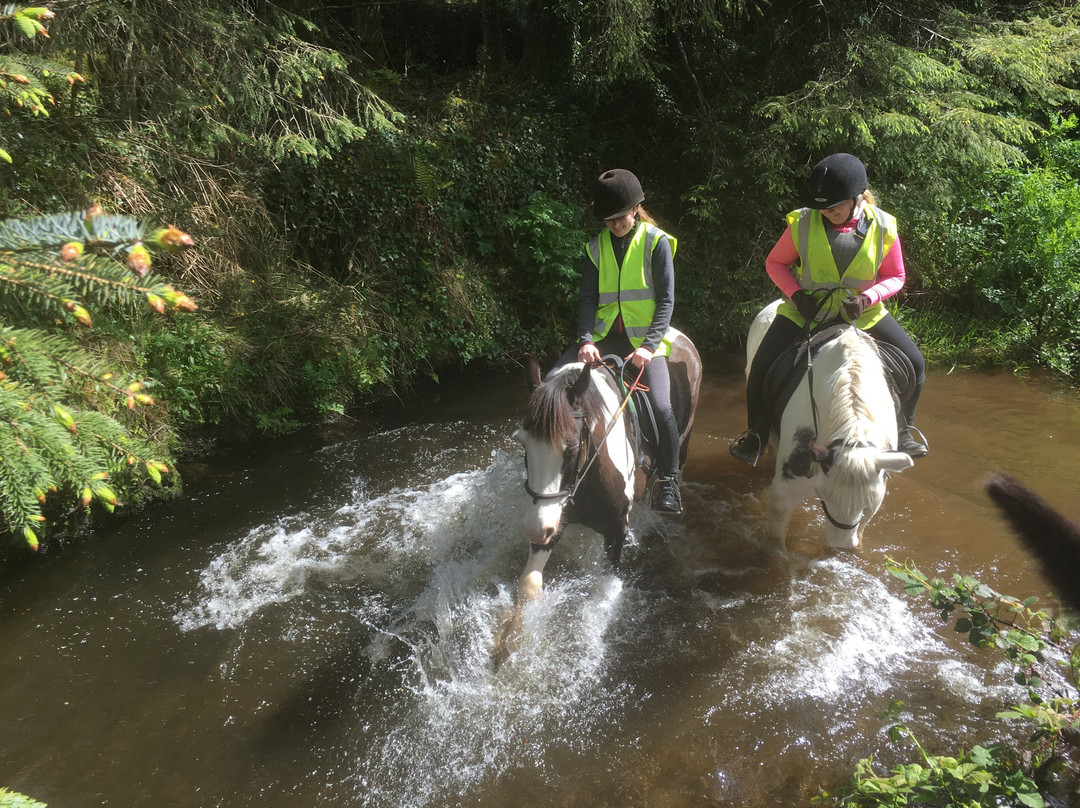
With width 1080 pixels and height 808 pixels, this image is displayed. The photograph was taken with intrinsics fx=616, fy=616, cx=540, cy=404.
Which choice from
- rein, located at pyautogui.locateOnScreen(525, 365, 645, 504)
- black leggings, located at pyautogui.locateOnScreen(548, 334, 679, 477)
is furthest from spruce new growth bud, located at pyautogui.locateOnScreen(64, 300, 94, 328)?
black leggings, located at pyautogui.locateOnScreen(548, 334, 679, 477)

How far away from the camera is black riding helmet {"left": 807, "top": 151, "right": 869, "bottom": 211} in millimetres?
3432

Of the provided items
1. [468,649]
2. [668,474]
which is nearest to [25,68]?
[468,649]

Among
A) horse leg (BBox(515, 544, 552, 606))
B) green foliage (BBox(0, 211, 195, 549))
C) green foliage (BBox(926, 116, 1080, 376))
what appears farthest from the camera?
green foliage (BBox(926, 116, 1080, 376))

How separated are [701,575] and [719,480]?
55.4 inches

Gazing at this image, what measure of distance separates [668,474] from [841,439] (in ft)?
3.77

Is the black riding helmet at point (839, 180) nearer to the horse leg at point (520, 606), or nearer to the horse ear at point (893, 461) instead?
the horse ear at point (893, 461)

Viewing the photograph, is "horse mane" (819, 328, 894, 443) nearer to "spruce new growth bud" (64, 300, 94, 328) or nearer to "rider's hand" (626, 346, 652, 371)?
"rider's hand" (626, 346, 652, 371)

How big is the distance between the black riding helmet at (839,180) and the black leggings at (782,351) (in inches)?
36.0

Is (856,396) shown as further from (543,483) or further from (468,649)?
(468,649)

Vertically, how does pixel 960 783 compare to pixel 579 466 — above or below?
below

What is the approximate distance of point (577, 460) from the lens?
3.14 meters

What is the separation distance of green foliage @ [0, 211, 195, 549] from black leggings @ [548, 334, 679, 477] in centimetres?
245

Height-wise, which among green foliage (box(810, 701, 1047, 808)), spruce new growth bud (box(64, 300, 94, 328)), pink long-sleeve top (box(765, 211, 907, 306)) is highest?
spruce new growth bud (box(64, 300, 94, 328))

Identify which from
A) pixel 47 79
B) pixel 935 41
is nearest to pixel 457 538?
pixel 47 79
